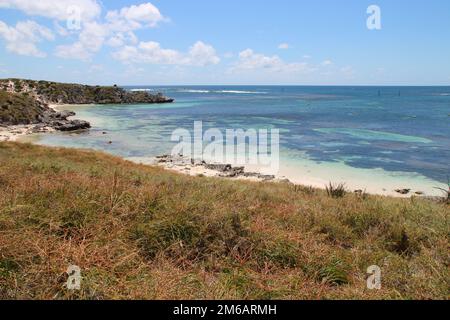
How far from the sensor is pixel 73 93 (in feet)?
362

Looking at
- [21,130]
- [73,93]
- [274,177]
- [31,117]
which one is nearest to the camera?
[274,177]

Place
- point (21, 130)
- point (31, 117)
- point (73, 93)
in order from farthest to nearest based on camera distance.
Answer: point (73, 93) → point (31, 117) → point (21, 130)

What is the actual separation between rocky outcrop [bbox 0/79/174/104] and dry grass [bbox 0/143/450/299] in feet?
324

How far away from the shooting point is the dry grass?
428 centimetres

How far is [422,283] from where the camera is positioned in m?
4.56

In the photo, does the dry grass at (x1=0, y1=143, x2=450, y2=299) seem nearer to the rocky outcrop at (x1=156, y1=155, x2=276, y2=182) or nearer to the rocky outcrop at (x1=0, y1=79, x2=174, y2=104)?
the rocky outcrop at (x1=156, y1=155, x2=276, y2=182)

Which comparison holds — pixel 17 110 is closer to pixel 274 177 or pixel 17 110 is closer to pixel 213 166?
pixel 213 166

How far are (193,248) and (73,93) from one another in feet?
384

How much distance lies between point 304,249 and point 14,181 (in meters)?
6.33

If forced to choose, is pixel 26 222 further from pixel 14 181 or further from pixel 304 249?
pixel 304 249

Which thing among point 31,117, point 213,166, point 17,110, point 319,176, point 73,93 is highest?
point 73,93

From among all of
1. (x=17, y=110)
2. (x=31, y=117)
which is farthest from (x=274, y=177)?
(x=17, y=110)

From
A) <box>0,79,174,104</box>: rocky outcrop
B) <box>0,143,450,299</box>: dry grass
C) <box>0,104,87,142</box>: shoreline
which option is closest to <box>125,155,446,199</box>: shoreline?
<box>0,143,450,299</box>: dry grass

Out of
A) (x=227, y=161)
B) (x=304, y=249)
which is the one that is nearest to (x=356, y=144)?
(x=227, y=161)
